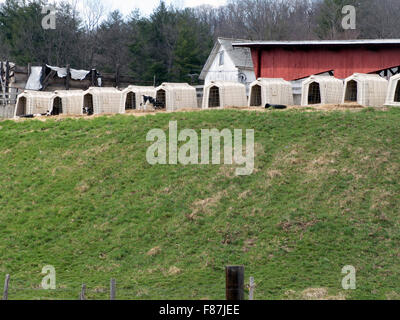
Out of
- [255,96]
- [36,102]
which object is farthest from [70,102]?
[255,96]

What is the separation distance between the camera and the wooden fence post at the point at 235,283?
41.5 feet

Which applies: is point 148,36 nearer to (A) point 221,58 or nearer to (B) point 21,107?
(A) point 221,58

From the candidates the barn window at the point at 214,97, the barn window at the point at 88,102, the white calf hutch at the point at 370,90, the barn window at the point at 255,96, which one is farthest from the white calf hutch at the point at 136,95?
the white calf hutch at the point at 370,90

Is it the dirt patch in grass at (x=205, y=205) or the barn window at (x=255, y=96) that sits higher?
the barn window at (x=255, y=96)

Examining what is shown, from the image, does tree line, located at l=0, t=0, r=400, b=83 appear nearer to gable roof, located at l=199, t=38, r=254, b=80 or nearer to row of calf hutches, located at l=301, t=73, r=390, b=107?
gable roof, located at l=199, t=38, r=254, b=80

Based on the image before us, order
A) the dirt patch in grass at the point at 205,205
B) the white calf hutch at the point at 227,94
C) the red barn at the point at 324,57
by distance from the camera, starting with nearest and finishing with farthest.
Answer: the dirt patch in grass at the point at 205,205, the white calf hutch at the point at 227,94, the red barn at the point at 324,57

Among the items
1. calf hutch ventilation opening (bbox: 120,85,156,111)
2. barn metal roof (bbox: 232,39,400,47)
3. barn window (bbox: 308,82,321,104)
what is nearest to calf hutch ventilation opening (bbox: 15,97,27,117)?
calf hutch ventilation opening (bbox: 120,85,156,111)

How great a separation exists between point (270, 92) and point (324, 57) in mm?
7505

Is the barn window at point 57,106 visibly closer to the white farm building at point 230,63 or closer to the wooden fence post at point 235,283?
the white farm building at point 230,63

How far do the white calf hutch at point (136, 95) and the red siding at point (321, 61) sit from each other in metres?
9.01

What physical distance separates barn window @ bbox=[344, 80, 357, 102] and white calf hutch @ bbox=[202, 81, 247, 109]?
549 centimetres

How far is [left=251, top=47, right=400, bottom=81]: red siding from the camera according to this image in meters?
40.1

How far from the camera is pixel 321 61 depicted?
42688 mm

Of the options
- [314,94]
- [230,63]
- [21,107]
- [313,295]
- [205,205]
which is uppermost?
[230,63]
